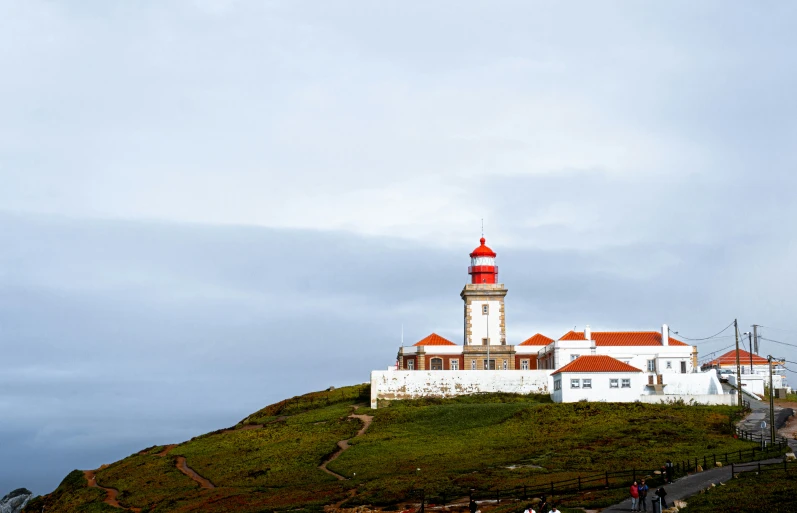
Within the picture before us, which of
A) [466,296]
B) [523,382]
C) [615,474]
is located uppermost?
[466,296]

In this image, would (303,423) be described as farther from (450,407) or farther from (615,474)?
(615,474)

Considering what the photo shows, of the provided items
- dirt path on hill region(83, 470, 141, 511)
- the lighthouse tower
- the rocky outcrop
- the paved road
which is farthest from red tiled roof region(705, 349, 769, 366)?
the rocky outcrop

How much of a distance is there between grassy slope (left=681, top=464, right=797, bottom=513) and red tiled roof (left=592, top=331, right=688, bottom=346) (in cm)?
4835

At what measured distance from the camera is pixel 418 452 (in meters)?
68.4

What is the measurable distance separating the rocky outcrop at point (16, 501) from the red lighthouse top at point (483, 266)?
49.4 metres

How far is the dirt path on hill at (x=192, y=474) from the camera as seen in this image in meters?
67.2

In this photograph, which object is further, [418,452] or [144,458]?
[144,458]

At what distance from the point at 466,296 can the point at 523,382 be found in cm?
1290

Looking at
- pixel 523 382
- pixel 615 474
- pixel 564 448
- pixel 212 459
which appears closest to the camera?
pixel 615 474

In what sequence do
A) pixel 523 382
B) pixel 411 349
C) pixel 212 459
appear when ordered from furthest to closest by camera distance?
pixel 411 349 < pixel 523 382 < pixel 212 459

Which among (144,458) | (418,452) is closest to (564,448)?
(418,452)

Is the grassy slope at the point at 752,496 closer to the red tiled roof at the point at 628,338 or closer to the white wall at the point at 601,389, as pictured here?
the white wall at the point at 601,389

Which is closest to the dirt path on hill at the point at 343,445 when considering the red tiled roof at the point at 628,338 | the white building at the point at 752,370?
the red tiled roof at the point at 628,338

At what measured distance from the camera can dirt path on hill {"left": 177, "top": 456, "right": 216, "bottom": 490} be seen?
67.2 meters
